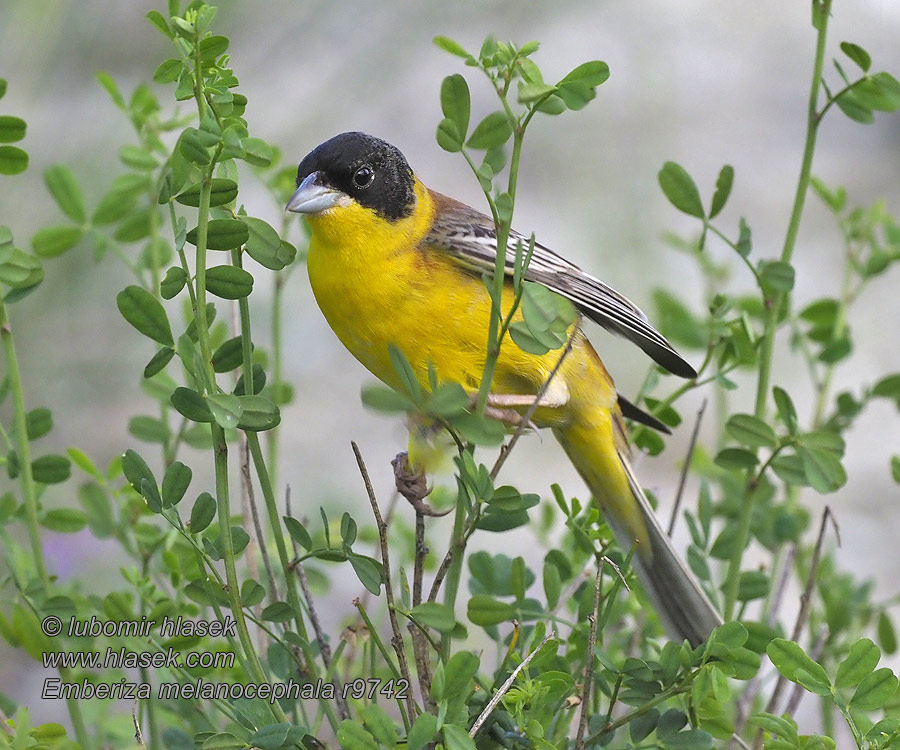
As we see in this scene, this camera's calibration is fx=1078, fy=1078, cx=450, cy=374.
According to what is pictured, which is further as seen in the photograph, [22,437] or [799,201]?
[799,201]

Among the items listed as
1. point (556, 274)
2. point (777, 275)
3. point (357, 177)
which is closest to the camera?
point (777, 275)

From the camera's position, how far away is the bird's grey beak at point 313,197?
215 cm

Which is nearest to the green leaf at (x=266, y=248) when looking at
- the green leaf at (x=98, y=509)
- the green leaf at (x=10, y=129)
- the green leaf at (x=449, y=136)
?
the green leaf at (x=449, y=136)

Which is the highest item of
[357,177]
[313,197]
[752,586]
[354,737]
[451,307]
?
[357,177]

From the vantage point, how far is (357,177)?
2.38 meters

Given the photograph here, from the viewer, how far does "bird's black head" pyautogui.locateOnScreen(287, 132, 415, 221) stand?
226 centimetres

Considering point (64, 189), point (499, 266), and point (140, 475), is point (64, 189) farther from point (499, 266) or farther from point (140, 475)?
point (499, 266)

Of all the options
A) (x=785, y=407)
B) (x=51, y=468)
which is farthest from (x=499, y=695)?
(x=51, y=468)

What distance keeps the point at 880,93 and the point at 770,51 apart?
6.22 meters

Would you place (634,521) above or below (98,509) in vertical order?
above

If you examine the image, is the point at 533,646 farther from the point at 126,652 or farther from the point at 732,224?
the point at 732,224

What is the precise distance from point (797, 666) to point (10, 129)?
4.42 feet

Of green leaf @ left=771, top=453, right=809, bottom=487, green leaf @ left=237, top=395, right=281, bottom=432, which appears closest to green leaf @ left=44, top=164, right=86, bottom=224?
green leaf @ left=237, top=395, right=281, bottom=432

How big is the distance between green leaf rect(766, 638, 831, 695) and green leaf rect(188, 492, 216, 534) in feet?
2.47
